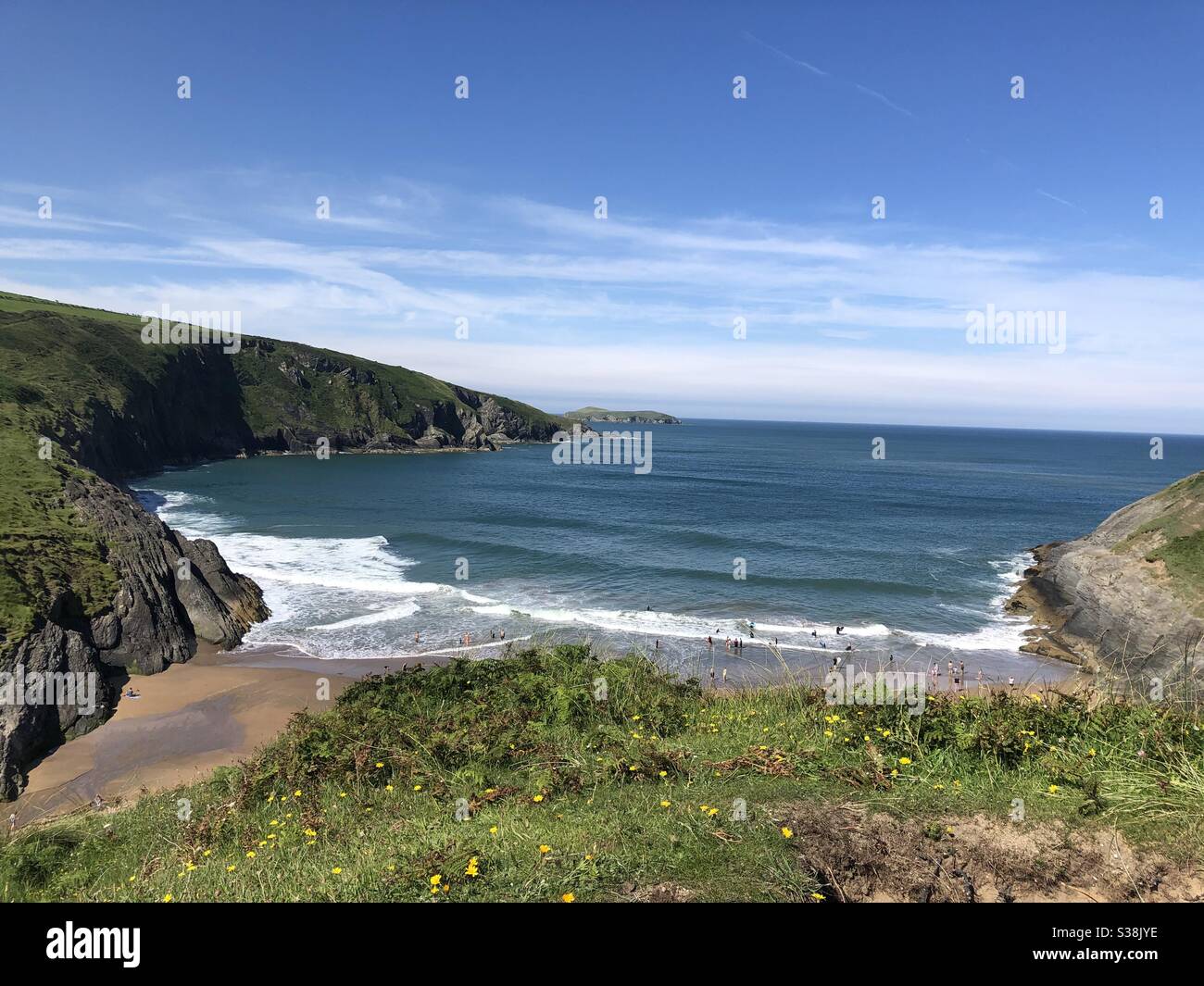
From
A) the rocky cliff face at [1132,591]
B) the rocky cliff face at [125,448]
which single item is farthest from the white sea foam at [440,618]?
the rocky cliff face at [125,448]

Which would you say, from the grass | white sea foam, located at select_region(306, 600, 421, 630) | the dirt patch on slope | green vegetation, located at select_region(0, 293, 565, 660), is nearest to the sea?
white sea foam, located at select_region(306, 600, 421, 630)

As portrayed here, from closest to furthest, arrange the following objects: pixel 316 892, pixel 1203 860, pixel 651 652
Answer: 1. pixel 1203 860
2. pixel 316 892
3. pixel 651 652

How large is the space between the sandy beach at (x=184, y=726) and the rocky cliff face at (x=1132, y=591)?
116 feet

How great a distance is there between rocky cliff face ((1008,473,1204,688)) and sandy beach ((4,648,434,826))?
35307mm

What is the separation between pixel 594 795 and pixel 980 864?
3949 mm

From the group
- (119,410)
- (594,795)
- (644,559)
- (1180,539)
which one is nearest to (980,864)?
(594,795)

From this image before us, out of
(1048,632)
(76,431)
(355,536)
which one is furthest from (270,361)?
(1048,632)

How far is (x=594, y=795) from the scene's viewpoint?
7.57 metres

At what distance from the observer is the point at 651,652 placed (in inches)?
1243

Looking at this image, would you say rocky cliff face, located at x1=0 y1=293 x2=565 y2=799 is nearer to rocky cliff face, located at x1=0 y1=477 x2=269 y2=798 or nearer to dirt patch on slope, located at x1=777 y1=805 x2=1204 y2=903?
rocky cliff face, located at x1=0 y1=477 x2=269 y2=798

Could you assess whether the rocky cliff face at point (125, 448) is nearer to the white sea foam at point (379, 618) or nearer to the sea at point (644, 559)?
the white sea foam at point (379, 618)

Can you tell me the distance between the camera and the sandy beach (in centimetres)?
1958
